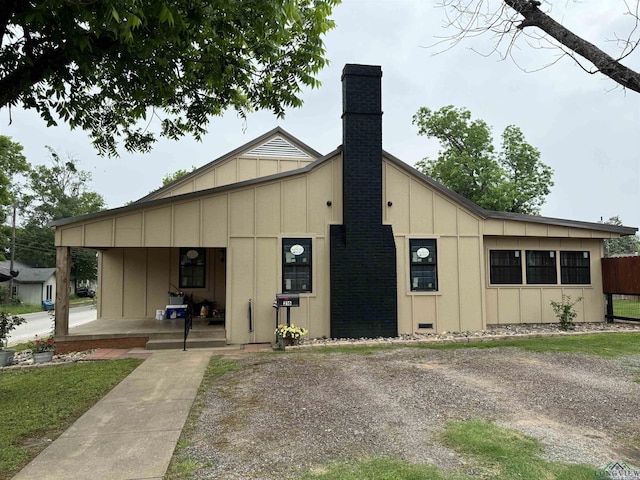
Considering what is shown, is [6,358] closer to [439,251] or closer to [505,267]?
[439,251]

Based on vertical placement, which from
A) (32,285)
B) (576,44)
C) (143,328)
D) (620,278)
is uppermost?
(576,44)

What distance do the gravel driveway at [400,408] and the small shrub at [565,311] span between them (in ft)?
11.1

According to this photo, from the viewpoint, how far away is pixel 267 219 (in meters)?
9.79

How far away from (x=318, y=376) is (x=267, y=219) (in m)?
4.33

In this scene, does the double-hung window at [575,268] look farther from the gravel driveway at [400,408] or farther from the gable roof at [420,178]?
the gravel driveway at [400,408]

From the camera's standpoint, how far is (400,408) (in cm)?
496

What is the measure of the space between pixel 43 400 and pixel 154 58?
5.00m

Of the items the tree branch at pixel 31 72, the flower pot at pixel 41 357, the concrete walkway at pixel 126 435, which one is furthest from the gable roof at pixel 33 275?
the tree branch at pixel 31 72

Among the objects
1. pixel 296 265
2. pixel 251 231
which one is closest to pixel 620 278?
pixel 296 265

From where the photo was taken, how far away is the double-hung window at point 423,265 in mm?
10391

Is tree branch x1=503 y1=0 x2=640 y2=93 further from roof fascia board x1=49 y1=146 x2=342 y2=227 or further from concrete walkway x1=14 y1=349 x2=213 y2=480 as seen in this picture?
roof fascia board x1=49 y1=146 x2=342 y2=227

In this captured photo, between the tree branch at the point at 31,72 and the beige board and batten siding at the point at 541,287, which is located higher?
the tree branch at the point at 31,72

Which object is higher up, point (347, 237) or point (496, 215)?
point (496, 215)

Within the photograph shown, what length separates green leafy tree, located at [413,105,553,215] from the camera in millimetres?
27484
